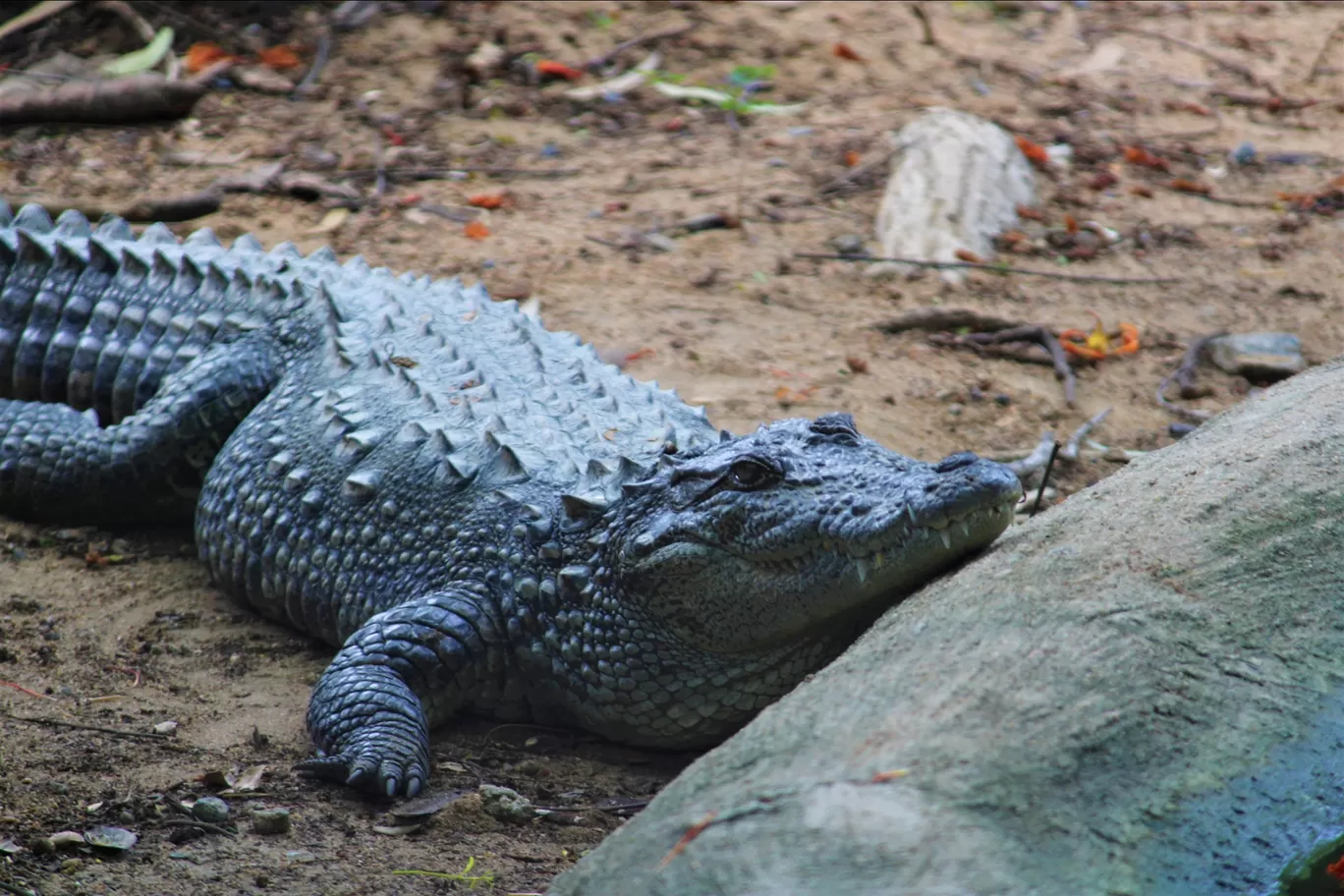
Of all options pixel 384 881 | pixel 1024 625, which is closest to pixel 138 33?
pixel 384 881

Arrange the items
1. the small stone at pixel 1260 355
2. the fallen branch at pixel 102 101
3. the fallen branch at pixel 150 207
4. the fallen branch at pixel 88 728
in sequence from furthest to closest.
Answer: the fallen branch at pixel 102 101, the fallen branch at pixel 150 207, the small stone at pixel 1260 355, the fallen branch at pixel 88 728

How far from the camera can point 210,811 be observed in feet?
9.71

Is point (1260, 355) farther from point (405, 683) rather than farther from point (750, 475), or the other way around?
point (405, 683)

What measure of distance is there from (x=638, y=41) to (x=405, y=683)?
6.32 meters

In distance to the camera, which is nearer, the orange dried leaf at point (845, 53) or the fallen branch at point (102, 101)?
the fallen branch at point (102, 101)

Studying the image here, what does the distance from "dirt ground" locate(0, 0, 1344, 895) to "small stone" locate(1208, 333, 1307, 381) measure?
0.40 feet

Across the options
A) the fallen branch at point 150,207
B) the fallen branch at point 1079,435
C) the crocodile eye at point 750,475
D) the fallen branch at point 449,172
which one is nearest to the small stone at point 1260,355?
the fallen branch at point 1079,435

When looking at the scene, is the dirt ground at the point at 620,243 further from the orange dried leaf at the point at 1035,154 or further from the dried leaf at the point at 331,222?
the orange dried leaf at the point at 1035,154

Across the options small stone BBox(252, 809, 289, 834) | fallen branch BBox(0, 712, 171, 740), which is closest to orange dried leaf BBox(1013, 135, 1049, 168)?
fallen branch BBox(0, 712, 171, 740)

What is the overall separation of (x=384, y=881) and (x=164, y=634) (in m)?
1.54

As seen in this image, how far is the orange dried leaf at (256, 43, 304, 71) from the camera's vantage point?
8344 millimetres

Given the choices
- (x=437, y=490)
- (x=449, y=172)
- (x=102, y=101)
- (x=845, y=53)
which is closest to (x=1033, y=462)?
(x=437, y=490)

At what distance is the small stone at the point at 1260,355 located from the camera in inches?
222

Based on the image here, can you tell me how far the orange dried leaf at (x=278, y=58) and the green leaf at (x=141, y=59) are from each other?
55 centimetres
